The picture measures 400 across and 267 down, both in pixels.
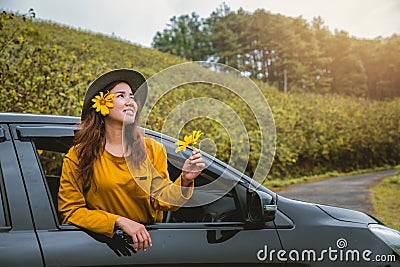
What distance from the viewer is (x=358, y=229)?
9.17ft

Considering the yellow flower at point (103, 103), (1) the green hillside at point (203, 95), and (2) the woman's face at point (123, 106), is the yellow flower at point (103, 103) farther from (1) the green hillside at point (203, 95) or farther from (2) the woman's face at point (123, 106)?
(1) the green hillside at point (203, 95)

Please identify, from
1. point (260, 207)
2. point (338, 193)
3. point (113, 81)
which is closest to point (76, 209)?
point (113, 81)

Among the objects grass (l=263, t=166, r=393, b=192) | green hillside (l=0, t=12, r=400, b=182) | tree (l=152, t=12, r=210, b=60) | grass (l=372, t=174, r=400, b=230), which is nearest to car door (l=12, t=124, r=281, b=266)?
green hillside (l=0, t=12, r=400, b=182)

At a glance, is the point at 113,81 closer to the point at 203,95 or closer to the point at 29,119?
the point at 29,119

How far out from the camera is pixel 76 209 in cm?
230

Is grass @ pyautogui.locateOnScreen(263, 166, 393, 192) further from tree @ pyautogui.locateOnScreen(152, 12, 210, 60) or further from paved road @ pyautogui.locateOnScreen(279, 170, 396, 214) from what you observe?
tree @ pyautogui.locateOnScreen(152, 12, 210, 60)

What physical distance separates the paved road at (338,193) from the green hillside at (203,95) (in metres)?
1.01

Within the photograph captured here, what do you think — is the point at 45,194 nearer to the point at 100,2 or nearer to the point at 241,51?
the point at 100,2

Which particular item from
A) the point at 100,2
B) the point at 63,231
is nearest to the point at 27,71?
the point at 100,2

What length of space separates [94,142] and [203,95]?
1293cm

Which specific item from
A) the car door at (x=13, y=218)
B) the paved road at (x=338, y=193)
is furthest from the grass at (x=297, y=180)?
the car door at (x=13, y=218)

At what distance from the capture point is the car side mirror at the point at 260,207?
2.47 meters

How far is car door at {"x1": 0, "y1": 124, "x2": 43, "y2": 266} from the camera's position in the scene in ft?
6.84

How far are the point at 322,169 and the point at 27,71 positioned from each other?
38.2ft
